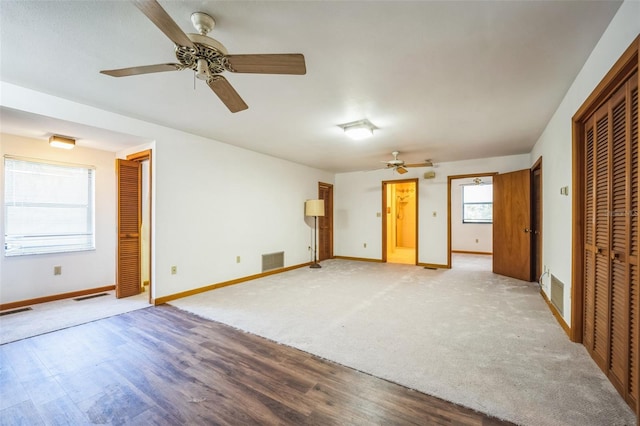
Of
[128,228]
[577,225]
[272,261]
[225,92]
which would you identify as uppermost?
[225,92]

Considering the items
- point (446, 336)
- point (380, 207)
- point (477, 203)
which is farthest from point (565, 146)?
point (477, 203)

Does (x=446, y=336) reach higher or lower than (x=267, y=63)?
lower

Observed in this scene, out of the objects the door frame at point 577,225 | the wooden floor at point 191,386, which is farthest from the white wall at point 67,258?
the door frame at point 577,225

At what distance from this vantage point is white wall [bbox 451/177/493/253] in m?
8.14

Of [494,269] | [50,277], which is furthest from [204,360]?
[494,269]

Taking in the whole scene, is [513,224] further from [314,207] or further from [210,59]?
[210,59]

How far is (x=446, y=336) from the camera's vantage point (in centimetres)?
260

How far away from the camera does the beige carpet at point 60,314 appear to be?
9.07 ft

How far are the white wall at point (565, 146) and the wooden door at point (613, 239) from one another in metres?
0.23

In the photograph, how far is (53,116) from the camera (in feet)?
9.07

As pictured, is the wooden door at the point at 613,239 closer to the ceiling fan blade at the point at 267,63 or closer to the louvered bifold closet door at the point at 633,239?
the louvered bifold closet door at the point at 633,239

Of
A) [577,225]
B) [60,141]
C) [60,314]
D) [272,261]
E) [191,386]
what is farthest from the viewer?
[272,261]

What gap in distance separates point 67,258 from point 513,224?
7387 millimetres

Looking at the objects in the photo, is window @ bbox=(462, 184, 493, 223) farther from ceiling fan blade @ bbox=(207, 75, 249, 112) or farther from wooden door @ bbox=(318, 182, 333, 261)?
ceiling fan blade @ bbox=(207, 75, 249, 112)
